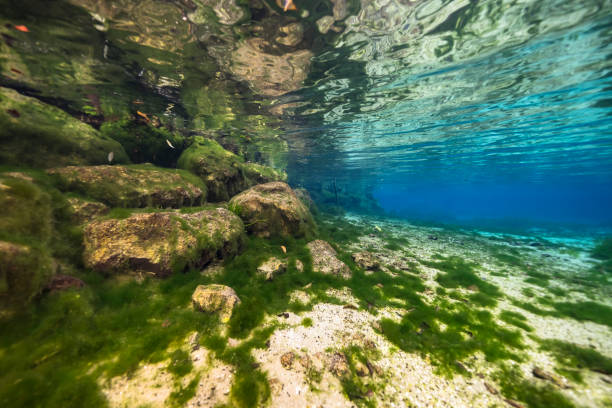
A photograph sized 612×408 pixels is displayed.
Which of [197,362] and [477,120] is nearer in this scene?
[197,362]

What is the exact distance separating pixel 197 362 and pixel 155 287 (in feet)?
8.51

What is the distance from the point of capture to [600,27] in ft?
25.0

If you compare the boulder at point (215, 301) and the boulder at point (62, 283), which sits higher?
the boulder at point (62, 283)

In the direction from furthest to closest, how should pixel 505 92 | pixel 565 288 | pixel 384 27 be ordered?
pixel 505 92, pixel 565 288, pixel 384 27

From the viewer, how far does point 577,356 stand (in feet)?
15.9

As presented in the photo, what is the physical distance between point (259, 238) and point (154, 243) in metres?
4.16

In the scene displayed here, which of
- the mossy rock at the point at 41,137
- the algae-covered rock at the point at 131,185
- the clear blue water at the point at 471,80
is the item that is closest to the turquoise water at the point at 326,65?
the clear blue water at the point at 471,80

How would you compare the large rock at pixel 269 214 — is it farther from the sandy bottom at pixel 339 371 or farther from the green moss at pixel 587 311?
the green moss at pixel 587 311

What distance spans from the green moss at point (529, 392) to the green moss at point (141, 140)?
15.7 m

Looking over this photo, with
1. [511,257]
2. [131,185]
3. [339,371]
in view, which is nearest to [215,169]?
[131,185]

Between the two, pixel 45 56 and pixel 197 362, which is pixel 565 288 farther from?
pixel 45 56

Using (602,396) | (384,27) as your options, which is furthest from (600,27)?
(602,396)

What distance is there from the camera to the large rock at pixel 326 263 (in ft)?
26.2

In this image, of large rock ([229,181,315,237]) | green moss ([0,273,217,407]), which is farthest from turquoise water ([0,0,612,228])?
green moss ([0,273,217,407])
